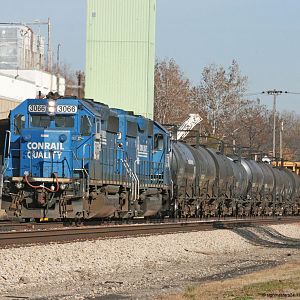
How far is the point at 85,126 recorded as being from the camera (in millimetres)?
23219

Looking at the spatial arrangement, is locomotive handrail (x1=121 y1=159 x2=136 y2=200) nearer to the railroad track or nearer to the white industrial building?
the railroad track

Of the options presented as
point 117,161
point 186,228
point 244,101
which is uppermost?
point 244,101

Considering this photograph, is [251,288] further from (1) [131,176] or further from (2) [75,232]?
(1) [131,176]

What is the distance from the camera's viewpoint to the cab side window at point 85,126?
76.0ft

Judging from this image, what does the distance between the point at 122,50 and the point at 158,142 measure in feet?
50.3

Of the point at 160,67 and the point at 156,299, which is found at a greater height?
the point at 160,67

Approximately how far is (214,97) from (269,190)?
35751mm

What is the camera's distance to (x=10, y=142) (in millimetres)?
23422

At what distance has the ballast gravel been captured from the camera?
1264 cm

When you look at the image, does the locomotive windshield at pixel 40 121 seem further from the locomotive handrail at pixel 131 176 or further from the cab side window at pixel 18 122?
the locomotive handrail at pixel 131 176

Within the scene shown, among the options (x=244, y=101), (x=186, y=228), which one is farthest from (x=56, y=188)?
(x=244, y=101)

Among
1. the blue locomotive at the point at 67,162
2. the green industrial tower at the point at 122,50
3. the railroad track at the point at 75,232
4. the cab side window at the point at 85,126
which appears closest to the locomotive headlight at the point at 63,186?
the blue locomotive at the point at 67,162

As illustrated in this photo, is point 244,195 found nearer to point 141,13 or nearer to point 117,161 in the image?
point 141,13

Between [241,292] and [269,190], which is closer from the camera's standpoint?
[241,292]
